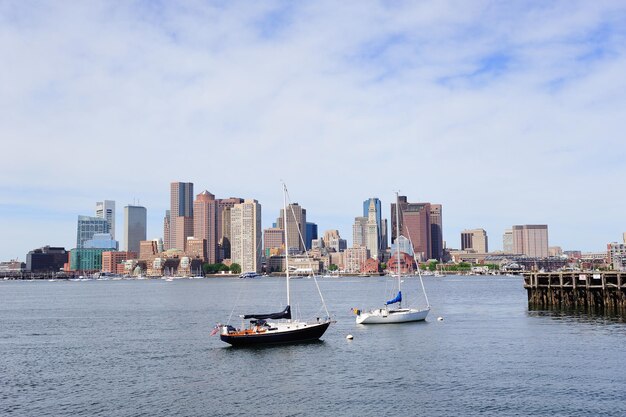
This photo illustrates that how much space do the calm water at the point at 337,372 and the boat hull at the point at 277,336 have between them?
161cm

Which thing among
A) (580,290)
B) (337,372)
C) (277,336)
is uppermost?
(580,290)

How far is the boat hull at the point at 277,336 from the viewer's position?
69375 millimetres

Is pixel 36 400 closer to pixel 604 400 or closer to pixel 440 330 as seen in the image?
pixel 604 400

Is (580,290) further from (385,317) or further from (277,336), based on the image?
(277,336)

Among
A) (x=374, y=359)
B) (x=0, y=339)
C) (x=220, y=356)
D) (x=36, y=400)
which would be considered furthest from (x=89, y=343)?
(x=374, y=359)

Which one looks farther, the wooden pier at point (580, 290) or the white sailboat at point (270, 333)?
the wooden pier at point (580, 290)

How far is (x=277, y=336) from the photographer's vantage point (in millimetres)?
69750

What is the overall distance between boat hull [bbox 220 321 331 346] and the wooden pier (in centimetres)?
4978

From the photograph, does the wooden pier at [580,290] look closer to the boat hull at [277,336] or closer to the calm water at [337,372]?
the calm water at [337,372]

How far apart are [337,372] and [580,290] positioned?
6462cm

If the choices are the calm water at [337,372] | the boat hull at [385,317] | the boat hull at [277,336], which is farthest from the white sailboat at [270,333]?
the boat hull at [385,317]

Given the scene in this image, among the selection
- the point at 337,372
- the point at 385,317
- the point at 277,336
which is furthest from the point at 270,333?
the point at 385,317

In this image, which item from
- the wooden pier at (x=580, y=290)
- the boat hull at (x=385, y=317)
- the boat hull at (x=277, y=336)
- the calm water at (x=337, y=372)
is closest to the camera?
the calm water at (x=337, y=372)

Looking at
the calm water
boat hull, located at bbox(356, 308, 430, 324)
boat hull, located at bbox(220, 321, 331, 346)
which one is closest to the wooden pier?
the calm water
